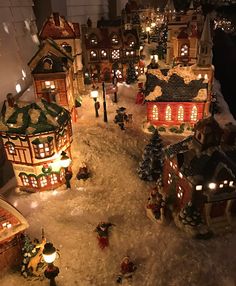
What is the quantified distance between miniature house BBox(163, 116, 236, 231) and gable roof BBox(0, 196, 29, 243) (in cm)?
790

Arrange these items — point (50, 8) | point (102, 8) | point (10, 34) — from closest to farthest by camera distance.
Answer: point (10, 34) → point (50, 8) → point (102, 8)

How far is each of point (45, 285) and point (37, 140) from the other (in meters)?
7.51

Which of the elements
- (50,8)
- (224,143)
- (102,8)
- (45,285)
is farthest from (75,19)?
(45,285)

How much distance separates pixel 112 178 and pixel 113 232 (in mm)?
4462

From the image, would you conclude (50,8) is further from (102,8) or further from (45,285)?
(45,285)

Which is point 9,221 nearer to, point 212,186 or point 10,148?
point 10,148

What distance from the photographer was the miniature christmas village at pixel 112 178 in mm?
14047

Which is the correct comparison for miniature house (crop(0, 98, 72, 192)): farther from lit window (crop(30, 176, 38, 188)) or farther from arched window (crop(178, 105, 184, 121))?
arched window (crop(178, 105, 184, 121))

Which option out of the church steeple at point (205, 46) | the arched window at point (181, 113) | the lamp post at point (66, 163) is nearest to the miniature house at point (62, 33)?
the arched window at point (181, 113)

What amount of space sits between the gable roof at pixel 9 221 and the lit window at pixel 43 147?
4.21 m

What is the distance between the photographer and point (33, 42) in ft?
105

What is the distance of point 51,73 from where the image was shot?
23.2 m

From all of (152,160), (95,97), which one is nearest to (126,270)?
(152,160)

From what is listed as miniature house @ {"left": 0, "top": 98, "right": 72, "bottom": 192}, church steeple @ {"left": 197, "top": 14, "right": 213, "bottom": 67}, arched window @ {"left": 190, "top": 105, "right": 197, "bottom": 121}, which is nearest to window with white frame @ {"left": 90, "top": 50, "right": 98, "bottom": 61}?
church steeple @ {"left": 197, "top": 14, "right": 213, "bottom": 67}
